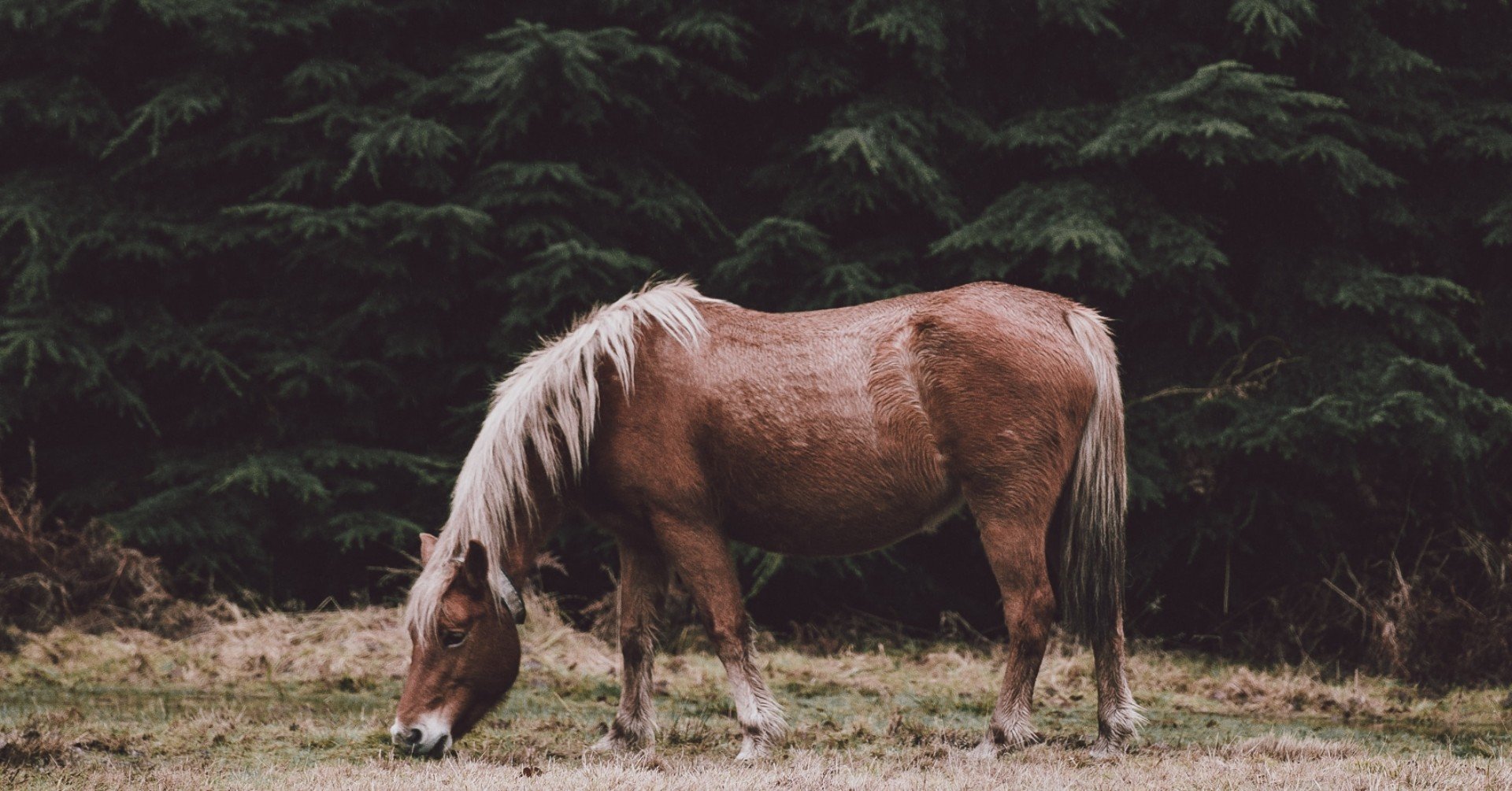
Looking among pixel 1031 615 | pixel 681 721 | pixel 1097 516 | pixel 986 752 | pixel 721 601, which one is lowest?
pixel 681 721

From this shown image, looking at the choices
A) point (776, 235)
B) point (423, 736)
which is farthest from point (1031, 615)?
point (776, 235)

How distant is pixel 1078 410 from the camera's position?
5.29m

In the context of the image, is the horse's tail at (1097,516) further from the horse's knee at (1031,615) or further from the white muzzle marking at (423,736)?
the white muzzle marking at (423,736)

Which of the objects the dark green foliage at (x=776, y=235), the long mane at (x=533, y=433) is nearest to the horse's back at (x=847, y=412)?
the long mane at (x=533, y=433)

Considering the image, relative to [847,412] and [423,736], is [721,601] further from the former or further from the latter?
[423,736]

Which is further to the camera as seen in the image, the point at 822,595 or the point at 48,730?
the point at 822,595

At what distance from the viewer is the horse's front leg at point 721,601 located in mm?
5156

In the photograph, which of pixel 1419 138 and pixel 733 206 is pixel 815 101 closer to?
pixel 733 206

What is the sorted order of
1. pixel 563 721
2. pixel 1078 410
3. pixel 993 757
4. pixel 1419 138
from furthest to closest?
pixel 1419 138
pixel 563 721
pixel 1078 410
pixel 993 757

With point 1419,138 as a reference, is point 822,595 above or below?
below

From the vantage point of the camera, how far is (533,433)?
5.27m

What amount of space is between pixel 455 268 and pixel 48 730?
4.71 meters

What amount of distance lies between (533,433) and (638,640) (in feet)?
3.24

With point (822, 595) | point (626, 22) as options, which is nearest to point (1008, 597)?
point (822, 595)
